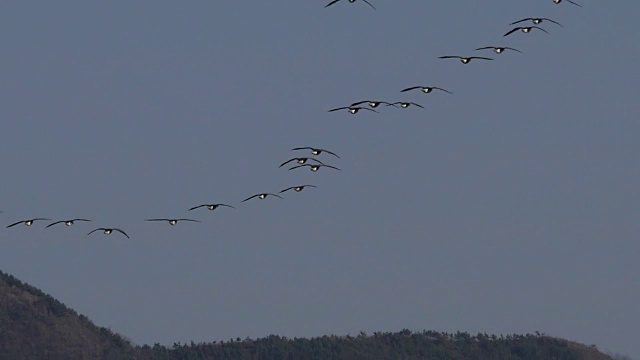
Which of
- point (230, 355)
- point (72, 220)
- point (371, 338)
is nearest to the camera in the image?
point (72, 220)

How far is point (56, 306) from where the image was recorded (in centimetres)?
15000

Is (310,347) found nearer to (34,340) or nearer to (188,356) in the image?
(188,356)

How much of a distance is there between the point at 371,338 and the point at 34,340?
32532mm

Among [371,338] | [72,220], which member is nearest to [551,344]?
[371,338]

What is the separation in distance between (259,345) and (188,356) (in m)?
6.88

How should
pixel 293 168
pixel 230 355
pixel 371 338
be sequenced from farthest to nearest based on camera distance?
pixel 371 338
pixel 230 355
pixel 293 168

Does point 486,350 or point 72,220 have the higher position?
point 486,350

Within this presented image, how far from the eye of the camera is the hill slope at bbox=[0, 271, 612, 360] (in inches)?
5502

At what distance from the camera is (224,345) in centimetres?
14225

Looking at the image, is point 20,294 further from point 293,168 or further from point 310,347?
point 293,168

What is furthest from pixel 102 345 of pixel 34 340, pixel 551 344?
pixel 551 344

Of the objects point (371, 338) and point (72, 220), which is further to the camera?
point (371, 338)

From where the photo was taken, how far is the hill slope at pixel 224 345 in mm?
139750

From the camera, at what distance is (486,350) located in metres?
149
